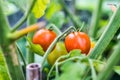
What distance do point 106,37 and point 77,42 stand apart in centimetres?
5

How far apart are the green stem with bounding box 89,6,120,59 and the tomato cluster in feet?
0.13

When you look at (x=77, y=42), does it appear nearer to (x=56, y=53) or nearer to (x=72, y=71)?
(x=56, y=53)

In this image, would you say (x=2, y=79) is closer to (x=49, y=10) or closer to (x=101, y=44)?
(x=101, y=44)

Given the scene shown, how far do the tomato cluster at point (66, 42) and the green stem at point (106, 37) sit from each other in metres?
0.04

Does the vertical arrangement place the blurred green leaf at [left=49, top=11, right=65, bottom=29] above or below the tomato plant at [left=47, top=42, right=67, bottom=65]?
below

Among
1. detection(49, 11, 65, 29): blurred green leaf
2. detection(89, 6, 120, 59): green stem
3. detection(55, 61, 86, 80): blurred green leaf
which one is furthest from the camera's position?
detection(49, 11, 65, 29): blurred green leaf

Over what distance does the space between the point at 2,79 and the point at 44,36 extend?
9 cm

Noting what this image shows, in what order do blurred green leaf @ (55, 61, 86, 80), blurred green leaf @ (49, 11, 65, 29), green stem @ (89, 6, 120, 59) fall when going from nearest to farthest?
1. blurred green leaf @ (55, 61, 86, 80)
2. green stem @ (89, 6, 120, 59)
3. blurred green leaf @ (49, 11, 65, 29)

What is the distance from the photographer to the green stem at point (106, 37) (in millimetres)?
517

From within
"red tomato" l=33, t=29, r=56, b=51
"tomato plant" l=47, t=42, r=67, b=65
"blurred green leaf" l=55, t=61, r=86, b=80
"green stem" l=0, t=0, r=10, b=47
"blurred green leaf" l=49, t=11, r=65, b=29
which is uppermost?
"green stem" l=0, t=0, r=10, b=47

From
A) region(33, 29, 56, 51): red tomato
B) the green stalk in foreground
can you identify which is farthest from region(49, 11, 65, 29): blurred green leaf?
the green stalk in foreground

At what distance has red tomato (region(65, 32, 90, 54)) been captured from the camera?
55 cm

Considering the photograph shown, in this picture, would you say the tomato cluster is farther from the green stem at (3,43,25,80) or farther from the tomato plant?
the green stem at (3,43,25,80)

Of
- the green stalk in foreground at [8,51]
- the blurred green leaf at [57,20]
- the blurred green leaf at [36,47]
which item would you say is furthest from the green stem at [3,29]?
the blurred green leaf at [57,20]
